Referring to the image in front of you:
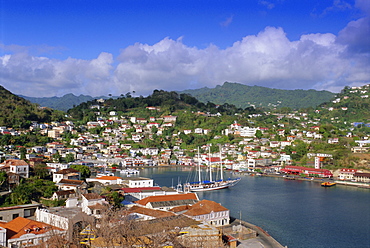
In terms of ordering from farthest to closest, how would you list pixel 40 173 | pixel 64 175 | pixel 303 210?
pixel 40 173
pixel 64 175
pixel 303 210

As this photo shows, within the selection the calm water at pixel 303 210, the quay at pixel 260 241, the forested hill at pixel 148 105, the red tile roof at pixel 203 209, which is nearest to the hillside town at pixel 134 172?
the red tile roof at pixel 203 209

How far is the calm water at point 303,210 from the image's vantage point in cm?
992

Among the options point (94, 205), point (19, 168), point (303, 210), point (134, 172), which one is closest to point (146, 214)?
point (94, 205)

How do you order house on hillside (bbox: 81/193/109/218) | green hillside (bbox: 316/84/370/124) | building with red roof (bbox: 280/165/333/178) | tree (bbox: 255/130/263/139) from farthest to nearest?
green hillside (bbox: 316/84/370/124) < tree (bbox: 255/130/263/139) < building with red roof (bbox: 280/165/333/178) < house on hillside (bbox: 81/193/109/218)

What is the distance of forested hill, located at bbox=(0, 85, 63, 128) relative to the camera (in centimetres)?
2819

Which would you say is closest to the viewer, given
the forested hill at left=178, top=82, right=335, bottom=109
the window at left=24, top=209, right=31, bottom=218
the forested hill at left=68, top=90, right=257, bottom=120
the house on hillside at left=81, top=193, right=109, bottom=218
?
the house on hillside at left=81, top=193, right=109, bottom=218

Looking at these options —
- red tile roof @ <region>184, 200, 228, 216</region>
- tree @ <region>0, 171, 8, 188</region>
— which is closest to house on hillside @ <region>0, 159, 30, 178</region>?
tree @ <region>0, 171, 8, 188</region>

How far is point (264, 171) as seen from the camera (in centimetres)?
2512

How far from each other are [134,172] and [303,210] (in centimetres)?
1283

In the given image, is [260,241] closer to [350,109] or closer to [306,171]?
[306,171]

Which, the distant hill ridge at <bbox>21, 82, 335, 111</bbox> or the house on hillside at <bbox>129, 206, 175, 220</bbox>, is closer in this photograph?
the house on hillside at <bbox>129, 206, 175, 220</bbox>

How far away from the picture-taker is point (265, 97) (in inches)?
3329

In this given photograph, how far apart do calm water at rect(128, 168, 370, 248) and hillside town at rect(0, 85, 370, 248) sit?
56.2 inches

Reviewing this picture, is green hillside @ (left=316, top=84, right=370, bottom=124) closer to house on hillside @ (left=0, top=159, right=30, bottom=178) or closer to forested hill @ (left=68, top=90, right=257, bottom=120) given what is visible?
forested hill @ (left=68, top=90, right=257, bottom=120)
